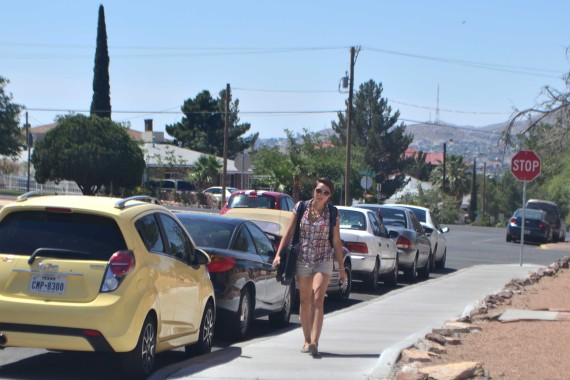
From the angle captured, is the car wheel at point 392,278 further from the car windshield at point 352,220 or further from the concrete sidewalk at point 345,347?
the concrete sidewalk at point 345,347

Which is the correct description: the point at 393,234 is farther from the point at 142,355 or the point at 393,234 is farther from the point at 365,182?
the point at 365,182

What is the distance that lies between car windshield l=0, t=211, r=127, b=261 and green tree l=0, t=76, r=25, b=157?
64117 mm

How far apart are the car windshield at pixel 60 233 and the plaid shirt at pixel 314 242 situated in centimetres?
242

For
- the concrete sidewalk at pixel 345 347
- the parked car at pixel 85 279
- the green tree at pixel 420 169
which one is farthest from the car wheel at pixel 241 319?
the green tree at pixel 420 169

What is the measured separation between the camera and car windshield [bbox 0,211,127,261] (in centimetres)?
859

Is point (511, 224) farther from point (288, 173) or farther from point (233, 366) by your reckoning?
point (233, 366)

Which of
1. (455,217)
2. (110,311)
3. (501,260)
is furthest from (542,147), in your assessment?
(455,217)

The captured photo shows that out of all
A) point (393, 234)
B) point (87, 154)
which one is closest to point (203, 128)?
point (87, 154)

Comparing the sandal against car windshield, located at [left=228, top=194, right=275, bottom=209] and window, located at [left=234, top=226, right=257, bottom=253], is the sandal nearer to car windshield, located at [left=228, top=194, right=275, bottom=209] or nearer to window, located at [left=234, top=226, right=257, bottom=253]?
window, located at [left=234, top=226, right=257, bottom=253]

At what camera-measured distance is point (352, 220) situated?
19406 millimetres

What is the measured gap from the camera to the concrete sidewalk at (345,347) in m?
9.05

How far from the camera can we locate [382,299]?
16.9 meters

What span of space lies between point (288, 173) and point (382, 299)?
39.3 meters

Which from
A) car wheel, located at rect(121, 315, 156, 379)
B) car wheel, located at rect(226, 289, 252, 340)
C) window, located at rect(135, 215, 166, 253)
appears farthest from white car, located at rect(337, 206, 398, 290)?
car wheel, located at rect(121, 315, 156, 379)
